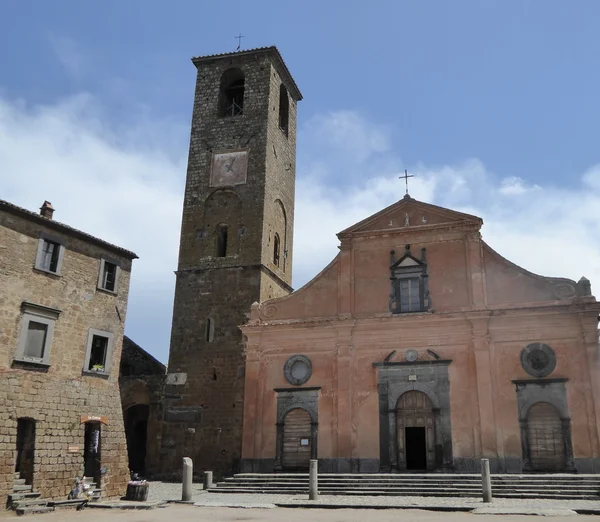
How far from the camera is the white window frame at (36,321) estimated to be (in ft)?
58.1

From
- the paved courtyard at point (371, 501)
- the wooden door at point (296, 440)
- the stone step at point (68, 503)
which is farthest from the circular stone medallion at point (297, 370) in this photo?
the stone step at point (68, 503)

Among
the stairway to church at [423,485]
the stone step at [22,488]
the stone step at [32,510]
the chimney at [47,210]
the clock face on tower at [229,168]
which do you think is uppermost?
the clock face on tower at [229,168]

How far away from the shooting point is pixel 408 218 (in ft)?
77.1

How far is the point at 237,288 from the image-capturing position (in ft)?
87.0

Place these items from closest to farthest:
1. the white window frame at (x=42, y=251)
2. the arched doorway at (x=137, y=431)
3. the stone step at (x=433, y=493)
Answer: the stone step at (x=433, y=493)
the white window frame at (x=42, y=251)
the arched doorway at (x=137, y=431)

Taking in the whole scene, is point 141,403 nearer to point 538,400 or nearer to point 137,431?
point 137,431

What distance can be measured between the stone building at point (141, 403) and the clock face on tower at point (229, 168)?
8644mm

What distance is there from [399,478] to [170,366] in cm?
1126

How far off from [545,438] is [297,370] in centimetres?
871

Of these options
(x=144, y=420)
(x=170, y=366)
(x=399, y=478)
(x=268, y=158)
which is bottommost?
(x=399, y=478)

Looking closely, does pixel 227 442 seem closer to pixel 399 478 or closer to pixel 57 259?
pixel 399 478

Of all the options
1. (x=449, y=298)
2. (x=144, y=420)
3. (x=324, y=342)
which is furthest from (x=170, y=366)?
(x=449, y=298)

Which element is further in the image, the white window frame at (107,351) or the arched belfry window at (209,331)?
the arched belfry window at (209,331)

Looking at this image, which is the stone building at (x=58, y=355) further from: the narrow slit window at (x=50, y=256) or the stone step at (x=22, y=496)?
the stone step at (x=22, y=496)
